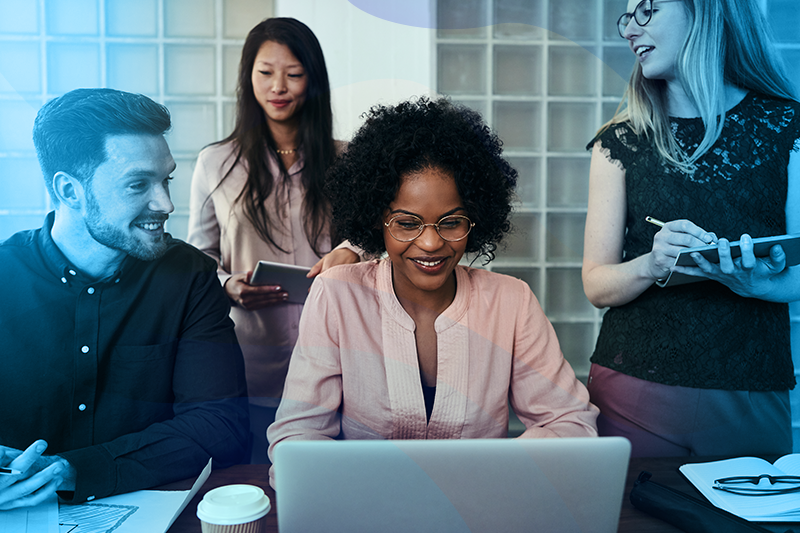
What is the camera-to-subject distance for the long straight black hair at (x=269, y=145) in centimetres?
130

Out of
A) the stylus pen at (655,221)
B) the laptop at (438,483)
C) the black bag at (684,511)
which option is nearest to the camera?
the laptop at (438,483)

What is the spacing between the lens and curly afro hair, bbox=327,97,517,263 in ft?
3.24

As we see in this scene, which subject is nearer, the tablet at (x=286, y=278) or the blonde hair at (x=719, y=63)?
the blonde hair at (x=719, y=63)

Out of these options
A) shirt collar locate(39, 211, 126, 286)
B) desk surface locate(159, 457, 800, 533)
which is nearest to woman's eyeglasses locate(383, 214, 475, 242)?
desk surface locate(159, 457, 800, 533)

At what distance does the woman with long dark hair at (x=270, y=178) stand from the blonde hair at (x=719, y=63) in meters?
0.77

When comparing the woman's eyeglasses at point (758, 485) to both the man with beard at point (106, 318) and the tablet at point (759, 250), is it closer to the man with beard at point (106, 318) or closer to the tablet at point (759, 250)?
the tablet at point (759, 250)

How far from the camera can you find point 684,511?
2.23 ft

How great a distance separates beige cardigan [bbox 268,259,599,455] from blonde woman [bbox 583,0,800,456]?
236mm

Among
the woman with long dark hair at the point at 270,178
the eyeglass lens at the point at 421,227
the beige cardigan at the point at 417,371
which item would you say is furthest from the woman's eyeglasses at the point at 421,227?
the woman with long dark hair at the point at 270,178

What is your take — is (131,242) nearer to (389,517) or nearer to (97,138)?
(97,138)

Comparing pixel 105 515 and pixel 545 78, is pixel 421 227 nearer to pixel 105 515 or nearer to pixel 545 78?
pixel 545 78

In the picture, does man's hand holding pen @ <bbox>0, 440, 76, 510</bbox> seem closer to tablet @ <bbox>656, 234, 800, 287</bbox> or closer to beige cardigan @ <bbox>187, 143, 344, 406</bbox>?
beige cardigan @ <bbox>187, 143, 344, 406</bbox>

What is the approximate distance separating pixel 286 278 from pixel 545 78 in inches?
29.2

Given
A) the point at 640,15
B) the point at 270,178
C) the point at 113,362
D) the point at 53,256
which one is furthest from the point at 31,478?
the point at 640,15
